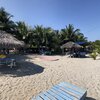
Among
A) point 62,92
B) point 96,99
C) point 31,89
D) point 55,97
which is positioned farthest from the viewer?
point 31,89

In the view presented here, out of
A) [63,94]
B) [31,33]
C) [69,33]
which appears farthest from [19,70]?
[69,33]

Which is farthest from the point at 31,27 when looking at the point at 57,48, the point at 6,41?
the point at 6,41

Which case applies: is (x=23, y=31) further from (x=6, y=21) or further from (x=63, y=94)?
(x=63, y=94)

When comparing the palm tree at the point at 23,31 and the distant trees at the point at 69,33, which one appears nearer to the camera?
the palm tree at the point at 23,31

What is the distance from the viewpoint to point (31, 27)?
107ft

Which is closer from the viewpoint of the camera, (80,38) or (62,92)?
(62,92)

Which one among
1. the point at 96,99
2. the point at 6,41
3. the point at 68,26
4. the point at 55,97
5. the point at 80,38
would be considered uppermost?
the point at 68,26

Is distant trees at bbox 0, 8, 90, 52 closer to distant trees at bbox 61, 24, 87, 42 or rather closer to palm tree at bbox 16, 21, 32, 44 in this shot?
palm tree at bbox 16, 21, 32, 44

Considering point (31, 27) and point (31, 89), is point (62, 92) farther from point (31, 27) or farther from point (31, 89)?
point (31, 27)

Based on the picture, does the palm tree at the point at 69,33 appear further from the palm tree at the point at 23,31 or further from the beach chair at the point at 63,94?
the beach chair at the point at 63,94

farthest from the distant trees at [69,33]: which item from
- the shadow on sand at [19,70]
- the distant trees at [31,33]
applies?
the shadow on sand at [19,70]

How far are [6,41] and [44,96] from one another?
8.55 meters

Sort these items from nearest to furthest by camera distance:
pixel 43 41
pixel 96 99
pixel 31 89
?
1. pixel 96 99
2. pixel 31 89
3. pixel 43 41

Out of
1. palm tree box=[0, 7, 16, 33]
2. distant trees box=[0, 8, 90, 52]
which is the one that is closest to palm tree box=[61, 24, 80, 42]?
distant trees box=[0, 8, 90, 52]
